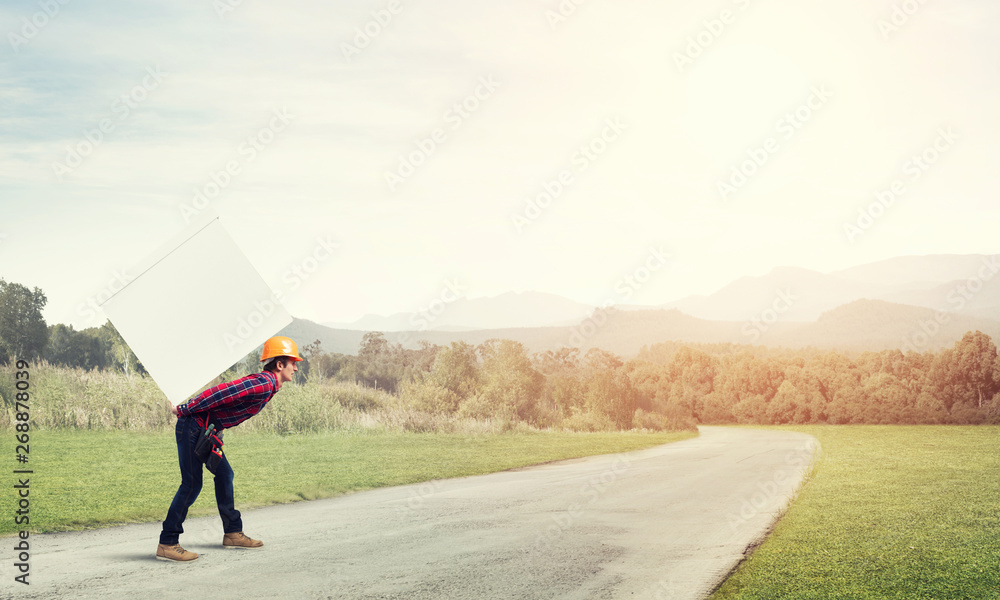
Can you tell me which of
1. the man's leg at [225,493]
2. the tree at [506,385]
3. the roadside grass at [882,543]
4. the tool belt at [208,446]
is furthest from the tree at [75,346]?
the roadside grass at [882,543]

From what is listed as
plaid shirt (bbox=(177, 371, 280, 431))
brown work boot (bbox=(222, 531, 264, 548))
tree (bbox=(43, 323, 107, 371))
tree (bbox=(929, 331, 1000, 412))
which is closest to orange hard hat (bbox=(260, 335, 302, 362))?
plaid shirt (bbox=(177, 371, 280, 431))

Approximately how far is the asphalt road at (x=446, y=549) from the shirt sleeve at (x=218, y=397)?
5.58 ft

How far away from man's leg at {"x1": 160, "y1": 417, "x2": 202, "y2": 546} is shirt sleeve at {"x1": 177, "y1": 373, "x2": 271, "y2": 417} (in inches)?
5.3

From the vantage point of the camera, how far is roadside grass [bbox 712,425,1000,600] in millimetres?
7402

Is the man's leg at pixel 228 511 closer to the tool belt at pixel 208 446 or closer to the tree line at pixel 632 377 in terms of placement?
the tool belt at pixel 208 446

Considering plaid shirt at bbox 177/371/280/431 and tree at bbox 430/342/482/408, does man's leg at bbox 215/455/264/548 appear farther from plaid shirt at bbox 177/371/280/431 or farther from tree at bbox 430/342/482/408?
tree at bbox 430/342/482/408

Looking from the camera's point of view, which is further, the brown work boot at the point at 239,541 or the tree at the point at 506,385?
the tree at the point at 506,385

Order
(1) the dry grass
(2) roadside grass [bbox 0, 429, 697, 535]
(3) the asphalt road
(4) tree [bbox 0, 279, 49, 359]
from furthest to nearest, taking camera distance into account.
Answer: (4) tree [bbox 0, 279, 49, 359], (1) the dry grass, (2) roadside grass [bbox 0, 429, 697, 535], (3) the asphalt road

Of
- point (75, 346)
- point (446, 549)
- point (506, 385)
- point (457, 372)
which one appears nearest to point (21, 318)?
point (75, 346)

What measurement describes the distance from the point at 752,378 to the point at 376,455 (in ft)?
170

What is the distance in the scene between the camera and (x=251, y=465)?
58.4 ft

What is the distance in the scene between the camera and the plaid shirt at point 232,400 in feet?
25.2

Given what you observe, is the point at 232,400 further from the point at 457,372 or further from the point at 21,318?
the point at 21,318

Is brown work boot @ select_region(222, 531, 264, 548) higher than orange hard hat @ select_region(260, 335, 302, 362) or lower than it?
lower
